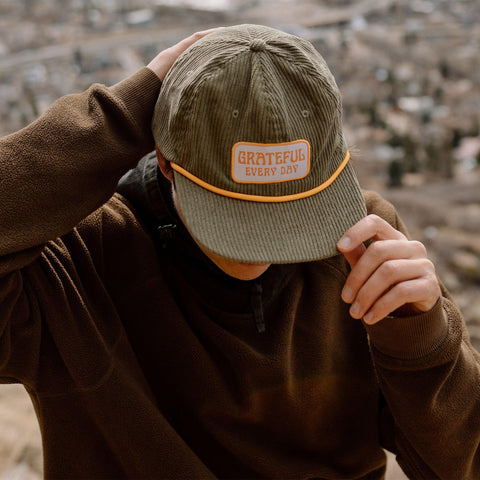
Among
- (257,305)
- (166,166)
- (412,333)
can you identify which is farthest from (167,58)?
(412,333)

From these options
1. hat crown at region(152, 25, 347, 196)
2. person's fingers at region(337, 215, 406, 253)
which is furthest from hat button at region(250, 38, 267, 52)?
person's fingers at region(337, 215, 406, 253)

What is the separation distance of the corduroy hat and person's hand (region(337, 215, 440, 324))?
0.03m

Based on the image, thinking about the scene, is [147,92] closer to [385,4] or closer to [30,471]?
[30,471]

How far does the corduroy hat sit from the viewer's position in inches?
31.4

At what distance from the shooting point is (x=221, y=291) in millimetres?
982

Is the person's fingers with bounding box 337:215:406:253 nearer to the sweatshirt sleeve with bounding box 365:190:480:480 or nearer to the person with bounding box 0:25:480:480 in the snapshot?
the person with bounding box 0:25:480:480

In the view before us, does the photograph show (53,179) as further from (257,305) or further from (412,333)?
(412,333)

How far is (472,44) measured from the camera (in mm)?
22641

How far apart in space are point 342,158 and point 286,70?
14 centimetres

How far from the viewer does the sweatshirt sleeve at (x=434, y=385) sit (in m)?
0.92

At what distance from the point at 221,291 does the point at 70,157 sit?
0.96ft

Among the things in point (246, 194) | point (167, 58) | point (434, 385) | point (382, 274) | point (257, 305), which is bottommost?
point (434, 385)

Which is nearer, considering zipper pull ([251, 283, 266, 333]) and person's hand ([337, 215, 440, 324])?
person's hand ([337, 215, 440, 324])

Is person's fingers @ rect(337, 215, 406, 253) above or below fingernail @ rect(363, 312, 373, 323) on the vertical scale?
above
